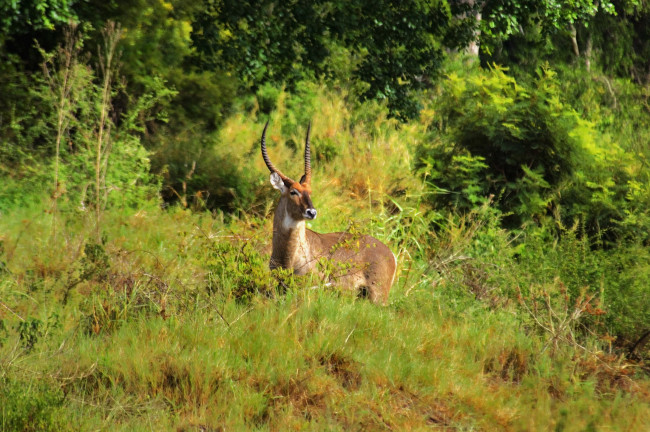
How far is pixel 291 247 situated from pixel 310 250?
0.22 meters

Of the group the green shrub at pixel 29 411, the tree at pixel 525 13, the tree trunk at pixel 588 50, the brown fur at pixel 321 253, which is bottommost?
the green shrub at pixel 29 411

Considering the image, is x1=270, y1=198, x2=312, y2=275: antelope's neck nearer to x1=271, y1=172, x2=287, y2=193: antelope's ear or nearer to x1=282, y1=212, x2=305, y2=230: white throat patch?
x1=282, y1=212, x2=305, y2=230: white throat patch

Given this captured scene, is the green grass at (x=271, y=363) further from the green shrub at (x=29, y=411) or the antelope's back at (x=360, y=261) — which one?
the antelope's back at (x=360, y=261)

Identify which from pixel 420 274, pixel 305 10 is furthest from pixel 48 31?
pixel 420 274

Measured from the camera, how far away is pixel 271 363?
5609 millimetres

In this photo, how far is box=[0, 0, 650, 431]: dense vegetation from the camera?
5379 mm

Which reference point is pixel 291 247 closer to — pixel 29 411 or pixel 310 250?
pixel 310 250

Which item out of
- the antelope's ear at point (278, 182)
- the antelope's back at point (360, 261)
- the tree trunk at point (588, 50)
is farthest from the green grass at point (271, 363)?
the tree trunk at point (588, 50)

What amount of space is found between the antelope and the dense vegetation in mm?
229

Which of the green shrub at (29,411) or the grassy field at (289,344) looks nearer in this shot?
the green shrub at (29,411)

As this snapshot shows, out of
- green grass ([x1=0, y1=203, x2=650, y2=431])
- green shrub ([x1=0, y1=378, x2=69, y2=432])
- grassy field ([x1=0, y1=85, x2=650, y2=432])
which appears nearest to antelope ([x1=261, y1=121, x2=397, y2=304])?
grassy field ([x1=0, y1=85, x2=650, y2=432])

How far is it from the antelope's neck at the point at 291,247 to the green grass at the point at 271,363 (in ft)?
1.23

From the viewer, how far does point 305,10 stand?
11289 mm

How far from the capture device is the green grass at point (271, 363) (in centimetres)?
507
